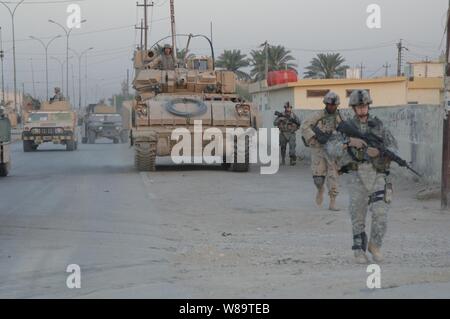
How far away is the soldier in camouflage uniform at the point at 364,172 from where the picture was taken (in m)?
8.05

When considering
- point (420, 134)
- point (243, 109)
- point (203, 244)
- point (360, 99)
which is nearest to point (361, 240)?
point (360, 99)

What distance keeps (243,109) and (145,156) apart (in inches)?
106

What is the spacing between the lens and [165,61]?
24672 millimetres

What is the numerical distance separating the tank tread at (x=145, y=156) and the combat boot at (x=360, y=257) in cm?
1294

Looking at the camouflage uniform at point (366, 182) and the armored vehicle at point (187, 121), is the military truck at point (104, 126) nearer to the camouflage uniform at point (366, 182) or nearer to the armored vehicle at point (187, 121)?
the armored vehicle at point (187, 121)

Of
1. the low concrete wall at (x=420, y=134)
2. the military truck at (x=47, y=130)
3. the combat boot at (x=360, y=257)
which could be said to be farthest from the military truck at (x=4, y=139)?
the military truck at (x=47, y=130)

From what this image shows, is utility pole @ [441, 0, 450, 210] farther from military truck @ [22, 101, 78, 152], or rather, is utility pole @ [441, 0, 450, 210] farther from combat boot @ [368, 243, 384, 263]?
military truck @ [22, 101, 78, 152]

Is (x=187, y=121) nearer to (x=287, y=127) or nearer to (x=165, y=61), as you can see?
(x=287, y=127)

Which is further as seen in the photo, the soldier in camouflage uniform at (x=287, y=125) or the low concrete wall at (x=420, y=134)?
the soldier in camouflage uniform at (x=287, y=125)

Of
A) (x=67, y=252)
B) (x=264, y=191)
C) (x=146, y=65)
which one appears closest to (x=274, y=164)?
(x=146, y=65)

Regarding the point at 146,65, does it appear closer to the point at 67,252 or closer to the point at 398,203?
the point at 398,203
